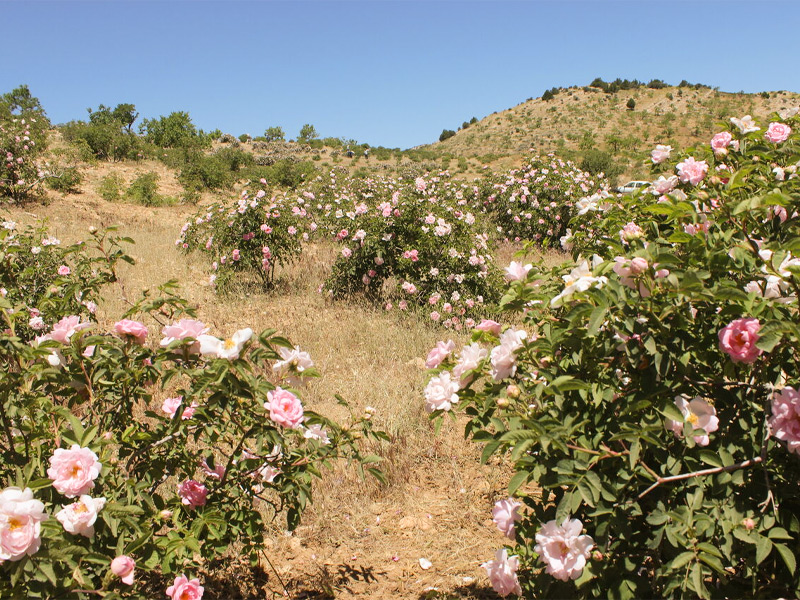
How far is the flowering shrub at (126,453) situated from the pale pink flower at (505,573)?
51 cm

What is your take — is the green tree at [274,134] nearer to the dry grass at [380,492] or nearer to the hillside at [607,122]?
the hillside at [607,122]

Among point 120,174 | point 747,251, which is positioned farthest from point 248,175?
point 747,251

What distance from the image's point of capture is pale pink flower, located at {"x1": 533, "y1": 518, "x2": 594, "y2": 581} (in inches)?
52.2

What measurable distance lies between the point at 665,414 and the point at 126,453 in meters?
1.64

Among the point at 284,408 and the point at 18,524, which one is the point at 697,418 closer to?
the point at 284,408

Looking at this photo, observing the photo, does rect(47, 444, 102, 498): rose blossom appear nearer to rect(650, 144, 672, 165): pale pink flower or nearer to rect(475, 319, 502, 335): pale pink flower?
rect(475, 319, 502, 335): pale pink flower

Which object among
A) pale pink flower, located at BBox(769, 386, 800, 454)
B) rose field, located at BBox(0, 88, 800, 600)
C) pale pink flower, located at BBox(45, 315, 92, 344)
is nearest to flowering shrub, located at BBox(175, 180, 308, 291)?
rose field, located at BBox(0, 88, 800, 600)

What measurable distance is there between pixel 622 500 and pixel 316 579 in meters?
1.61

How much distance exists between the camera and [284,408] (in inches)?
63.4

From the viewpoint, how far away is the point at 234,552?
268cm

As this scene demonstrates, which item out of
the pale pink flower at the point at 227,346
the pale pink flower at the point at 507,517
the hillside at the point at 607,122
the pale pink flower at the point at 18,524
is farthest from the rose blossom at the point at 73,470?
the hillside at the point at 607,122

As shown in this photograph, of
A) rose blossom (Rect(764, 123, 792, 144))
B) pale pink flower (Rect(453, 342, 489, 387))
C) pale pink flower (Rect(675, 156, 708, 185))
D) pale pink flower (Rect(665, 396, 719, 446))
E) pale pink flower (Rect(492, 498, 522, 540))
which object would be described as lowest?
pale pink flower (Rect(492, 498, 522, 540))

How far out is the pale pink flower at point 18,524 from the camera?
1.17 meters

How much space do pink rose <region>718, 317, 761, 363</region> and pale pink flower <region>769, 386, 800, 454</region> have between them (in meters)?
0.11
